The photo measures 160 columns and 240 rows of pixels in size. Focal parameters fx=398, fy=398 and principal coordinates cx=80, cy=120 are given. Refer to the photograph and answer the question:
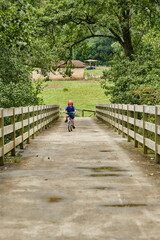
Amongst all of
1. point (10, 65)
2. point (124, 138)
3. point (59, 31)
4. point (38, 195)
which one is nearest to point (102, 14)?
point (59, 31)

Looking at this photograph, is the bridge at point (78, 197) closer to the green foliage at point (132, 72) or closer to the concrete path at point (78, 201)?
the concrete path at point (78, 201)

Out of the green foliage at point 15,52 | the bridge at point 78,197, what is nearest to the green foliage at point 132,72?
the green foliage at point 15,52

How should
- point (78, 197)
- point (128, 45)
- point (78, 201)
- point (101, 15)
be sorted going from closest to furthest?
point (78, 201) → point (78, 197) → point (101, 15) → point (128, 45)

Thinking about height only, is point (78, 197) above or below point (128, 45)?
below

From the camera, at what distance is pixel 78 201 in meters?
5.65

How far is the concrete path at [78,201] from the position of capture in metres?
4.37

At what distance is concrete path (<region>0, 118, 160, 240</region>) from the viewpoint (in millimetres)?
4371

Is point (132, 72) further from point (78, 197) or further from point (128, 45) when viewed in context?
point (78, 197)

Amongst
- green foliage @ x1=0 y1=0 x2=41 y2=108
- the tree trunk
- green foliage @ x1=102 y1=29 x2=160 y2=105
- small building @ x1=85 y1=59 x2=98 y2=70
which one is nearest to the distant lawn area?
the tree trunk

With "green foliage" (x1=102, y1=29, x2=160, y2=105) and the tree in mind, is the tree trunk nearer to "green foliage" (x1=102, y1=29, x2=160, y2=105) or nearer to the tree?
the tree

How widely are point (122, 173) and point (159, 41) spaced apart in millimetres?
15350

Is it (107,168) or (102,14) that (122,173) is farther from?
(102,14)

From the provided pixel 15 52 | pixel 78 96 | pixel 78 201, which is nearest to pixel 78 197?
pixel 78 201

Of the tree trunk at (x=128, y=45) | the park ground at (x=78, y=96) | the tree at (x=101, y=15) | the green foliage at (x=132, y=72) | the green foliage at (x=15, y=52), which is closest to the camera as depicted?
the green foliage at (x=15, y=52)
